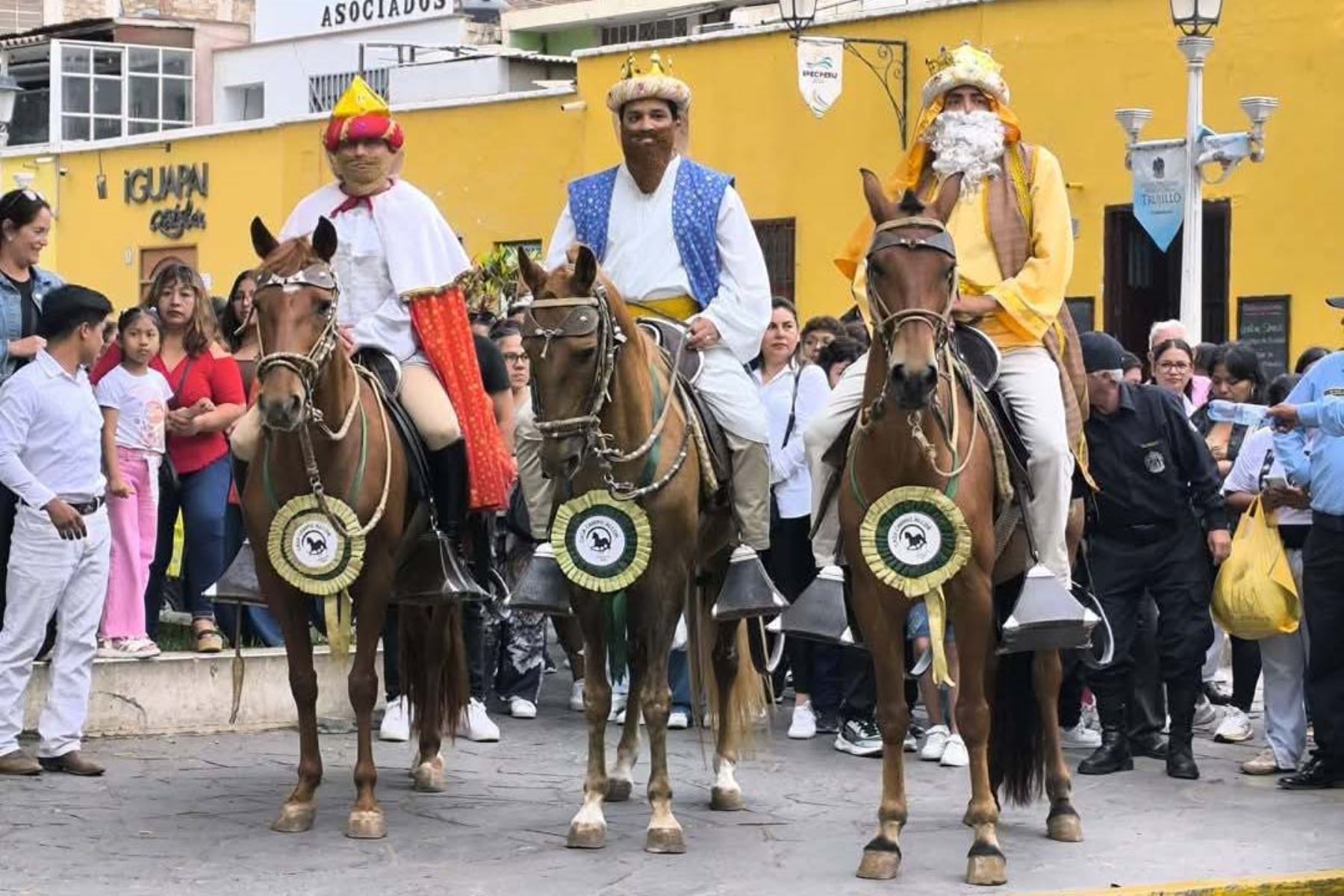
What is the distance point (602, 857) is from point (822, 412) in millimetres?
1944

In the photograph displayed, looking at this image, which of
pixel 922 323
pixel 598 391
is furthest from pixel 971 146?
pixel 598 391

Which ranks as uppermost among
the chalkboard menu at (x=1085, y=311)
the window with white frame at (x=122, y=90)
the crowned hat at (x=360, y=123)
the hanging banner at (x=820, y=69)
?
the window with white frame at (x=122, y=90)

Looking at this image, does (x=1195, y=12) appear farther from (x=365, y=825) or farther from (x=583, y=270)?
(x=365, y=825)

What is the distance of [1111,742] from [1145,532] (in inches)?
41.1

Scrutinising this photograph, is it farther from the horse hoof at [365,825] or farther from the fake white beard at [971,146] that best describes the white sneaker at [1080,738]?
the horse hoof at [365,825]

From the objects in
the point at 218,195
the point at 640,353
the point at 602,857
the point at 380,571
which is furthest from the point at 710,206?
the point at 218,195

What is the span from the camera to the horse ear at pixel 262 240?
9.45 meters

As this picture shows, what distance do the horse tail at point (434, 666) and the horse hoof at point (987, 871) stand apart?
9.32ft

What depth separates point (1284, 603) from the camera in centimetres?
1155

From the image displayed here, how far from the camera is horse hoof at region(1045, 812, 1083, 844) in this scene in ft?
31.8

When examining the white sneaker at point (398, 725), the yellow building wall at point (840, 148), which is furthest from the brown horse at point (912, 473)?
the yellow building wall at point (840, 148)

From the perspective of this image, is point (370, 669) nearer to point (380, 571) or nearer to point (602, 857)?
point (380, 571)

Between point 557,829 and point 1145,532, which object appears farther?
point 1145,532

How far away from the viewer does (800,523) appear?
1280 centimetres
